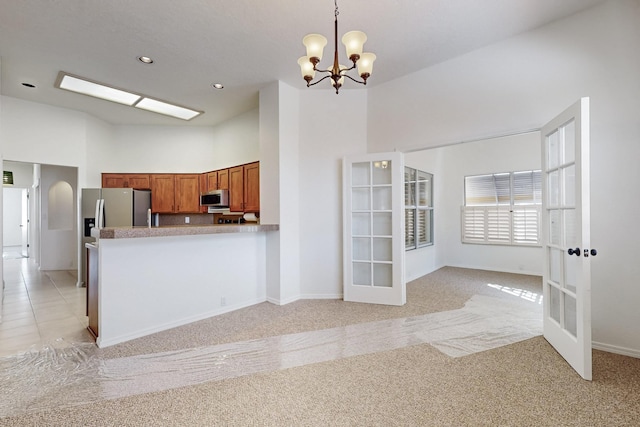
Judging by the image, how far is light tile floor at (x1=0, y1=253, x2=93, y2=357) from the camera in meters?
2.92

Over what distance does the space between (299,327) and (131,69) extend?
373 centimetres

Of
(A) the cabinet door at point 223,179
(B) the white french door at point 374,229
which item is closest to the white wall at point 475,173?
(B) the white french door at point 374,229

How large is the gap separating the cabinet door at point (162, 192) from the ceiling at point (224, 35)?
2.21 meters

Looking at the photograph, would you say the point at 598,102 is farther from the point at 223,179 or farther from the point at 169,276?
the point at 223,179

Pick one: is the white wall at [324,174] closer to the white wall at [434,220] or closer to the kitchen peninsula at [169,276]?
the kitchen peninsula at [169,276]

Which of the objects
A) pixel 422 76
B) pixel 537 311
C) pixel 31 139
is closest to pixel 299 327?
pixel 537 311

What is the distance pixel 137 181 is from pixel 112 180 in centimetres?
42

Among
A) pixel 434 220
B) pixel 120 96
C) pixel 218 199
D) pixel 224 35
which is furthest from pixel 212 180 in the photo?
pixel 434 220

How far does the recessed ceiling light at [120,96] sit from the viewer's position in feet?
13.5

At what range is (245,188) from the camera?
16.8ft

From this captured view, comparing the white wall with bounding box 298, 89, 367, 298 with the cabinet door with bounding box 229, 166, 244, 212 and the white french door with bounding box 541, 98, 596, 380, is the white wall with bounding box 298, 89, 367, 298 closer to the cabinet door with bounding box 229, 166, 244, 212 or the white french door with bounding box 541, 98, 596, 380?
the cabinet door with bounding box 229, 166, 244, 212

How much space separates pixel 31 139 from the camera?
15.8 ft

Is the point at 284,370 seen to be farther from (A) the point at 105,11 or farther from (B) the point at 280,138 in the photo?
(A) the point at 105,11

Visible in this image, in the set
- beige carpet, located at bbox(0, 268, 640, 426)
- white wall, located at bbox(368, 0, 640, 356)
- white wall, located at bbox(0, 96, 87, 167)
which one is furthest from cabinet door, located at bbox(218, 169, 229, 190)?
white wall, located at bbox(368, 0, 640, 356)
